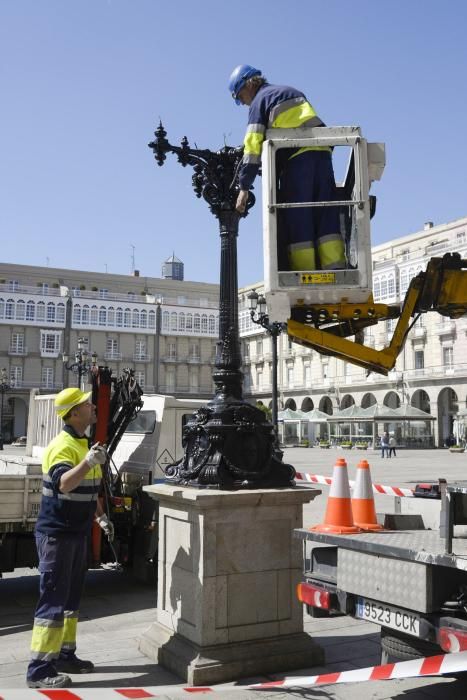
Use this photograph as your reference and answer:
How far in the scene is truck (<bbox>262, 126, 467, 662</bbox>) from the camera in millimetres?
3652

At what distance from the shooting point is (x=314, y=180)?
15.3ft

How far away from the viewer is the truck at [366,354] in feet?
12.0

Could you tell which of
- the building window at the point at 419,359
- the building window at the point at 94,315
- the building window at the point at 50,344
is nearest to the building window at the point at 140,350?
the building window at the point at 94,315

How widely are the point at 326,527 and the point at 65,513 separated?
169 cm

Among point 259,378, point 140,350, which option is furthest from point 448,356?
point 140,350

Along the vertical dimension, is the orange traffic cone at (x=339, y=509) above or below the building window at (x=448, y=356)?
below

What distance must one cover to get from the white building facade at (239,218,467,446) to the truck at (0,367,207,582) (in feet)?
127

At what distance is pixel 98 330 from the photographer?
84375 mm

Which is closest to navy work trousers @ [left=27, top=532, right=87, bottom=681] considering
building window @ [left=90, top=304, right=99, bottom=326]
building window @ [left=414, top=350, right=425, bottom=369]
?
building window @ [left=414, top=350, right=425, bottom=369]

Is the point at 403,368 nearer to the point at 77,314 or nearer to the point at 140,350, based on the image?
the point at 140,350

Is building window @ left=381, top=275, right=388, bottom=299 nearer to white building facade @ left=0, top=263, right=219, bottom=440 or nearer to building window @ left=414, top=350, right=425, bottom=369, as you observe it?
building window @ left=414, top=350, right=425, bottom=369

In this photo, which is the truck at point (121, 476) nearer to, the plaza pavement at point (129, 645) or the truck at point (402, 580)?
the plaza pavement at point (129, 645)

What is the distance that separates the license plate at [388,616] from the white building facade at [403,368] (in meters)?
43.2

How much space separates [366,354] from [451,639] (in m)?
2.46
